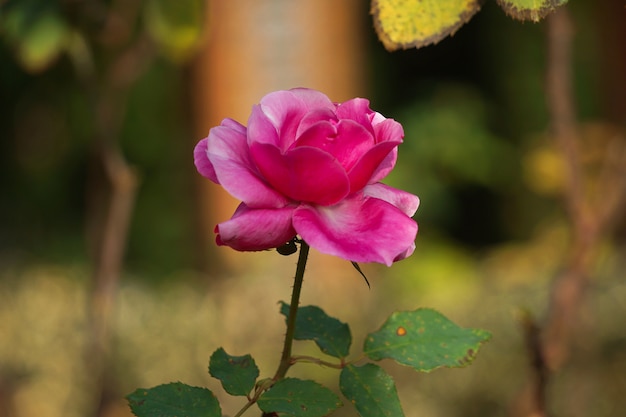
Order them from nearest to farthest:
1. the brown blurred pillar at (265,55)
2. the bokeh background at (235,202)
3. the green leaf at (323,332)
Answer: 1. the green leaf at (323,332)
2. the bokeh background at (235,202)
3. the brown blurred pillar at (265,55)

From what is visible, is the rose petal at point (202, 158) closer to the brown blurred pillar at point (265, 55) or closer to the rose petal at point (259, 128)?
the rose petal at point (259, 128)

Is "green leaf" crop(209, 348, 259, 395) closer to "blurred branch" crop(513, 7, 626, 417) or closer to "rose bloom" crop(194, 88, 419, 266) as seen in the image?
"rose bloom" crop(194, 88, 419, 266)

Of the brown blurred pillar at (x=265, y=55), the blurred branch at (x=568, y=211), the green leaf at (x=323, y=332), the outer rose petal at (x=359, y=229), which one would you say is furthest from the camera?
the brown blurred pillar at (x=265, y=55)

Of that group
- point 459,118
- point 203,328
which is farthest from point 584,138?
point 203,328

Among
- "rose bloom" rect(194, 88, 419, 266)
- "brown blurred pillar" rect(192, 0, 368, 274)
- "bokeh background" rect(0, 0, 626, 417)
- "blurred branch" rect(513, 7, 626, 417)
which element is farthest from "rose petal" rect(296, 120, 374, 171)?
"brown blurred pillar" rect(192, 0, 368, 274)

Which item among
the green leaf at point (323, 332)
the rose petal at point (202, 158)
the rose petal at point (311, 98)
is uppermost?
the rose petal at point (311, 98)

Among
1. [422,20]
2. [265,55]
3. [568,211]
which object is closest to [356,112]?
[422,20]

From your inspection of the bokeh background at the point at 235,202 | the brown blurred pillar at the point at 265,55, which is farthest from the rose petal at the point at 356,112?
the brown blurred pillar at the point at 265,55
